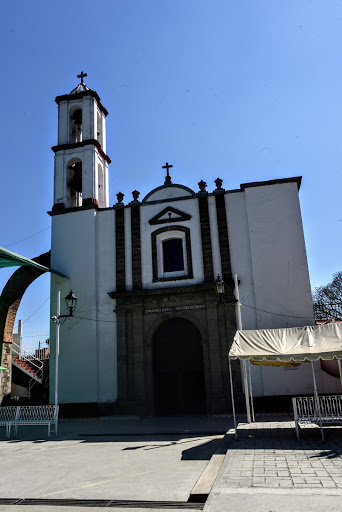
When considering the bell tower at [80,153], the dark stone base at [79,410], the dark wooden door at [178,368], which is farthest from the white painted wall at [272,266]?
the bell tower at [80,153]

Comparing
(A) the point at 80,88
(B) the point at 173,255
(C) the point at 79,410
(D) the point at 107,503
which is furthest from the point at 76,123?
(D) the point at 107,503

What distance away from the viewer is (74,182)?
871 inches

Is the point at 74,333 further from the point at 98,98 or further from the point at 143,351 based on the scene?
the point at 98,98

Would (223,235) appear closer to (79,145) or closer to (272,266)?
(272,266)

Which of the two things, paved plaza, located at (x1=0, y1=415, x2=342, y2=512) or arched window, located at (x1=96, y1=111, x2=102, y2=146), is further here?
arched window, located at (x1=96, y1=111, x2=102, y2=146)

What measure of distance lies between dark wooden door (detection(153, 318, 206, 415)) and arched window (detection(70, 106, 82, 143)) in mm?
11703

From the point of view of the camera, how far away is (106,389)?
18.1m

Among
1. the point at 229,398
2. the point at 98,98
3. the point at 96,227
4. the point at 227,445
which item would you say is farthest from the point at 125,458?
the point at 98,98

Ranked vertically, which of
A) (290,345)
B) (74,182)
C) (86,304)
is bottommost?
(290,345)

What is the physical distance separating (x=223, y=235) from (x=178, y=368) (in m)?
6.18

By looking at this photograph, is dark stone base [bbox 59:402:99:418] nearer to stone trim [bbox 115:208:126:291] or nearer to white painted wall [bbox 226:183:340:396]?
stone trim [bbox 115:208:126:291]

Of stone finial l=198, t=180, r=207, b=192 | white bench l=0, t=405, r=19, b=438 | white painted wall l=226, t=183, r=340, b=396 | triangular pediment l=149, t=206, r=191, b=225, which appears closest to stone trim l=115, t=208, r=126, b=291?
triangular pediment l=149, t=206, r=191, b=225

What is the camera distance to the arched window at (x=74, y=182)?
22.0m

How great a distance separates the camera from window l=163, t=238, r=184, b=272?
762 inches
